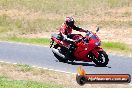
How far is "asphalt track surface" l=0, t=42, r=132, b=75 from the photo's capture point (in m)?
15.4

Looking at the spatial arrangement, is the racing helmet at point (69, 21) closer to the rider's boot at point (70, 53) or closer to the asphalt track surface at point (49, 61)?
the rider's boot at point (70, 53)

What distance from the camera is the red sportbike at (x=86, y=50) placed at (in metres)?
16.1

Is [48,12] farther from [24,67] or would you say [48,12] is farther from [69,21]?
[24,67]

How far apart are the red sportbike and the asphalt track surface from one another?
0.25 metres

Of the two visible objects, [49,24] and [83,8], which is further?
[83,8]

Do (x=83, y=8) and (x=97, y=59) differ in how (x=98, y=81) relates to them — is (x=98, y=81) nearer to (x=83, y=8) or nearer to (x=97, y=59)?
(x=97, y=59)

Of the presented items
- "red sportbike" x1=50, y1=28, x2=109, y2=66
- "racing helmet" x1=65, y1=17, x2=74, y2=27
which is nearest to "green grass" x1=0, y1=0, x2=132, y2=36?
"red sportbike" x1=50, y1=28, x2=109, y2=66

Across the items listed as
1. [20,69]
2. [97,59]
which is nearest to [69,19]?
[97,59]

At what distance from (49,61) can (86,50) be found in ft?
5.36

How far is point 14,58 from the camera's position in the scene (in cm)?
1702

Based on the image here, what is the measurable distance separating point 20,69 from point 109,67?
12.2 ft

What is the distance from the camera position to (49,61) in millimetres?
16734

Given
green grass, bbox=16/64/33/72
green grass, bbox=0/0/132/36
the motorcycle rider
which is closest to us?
green grass, bbox=16/64/33/72

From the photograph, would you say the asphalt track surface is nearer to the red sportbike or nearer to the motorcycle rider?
the red sportbike
